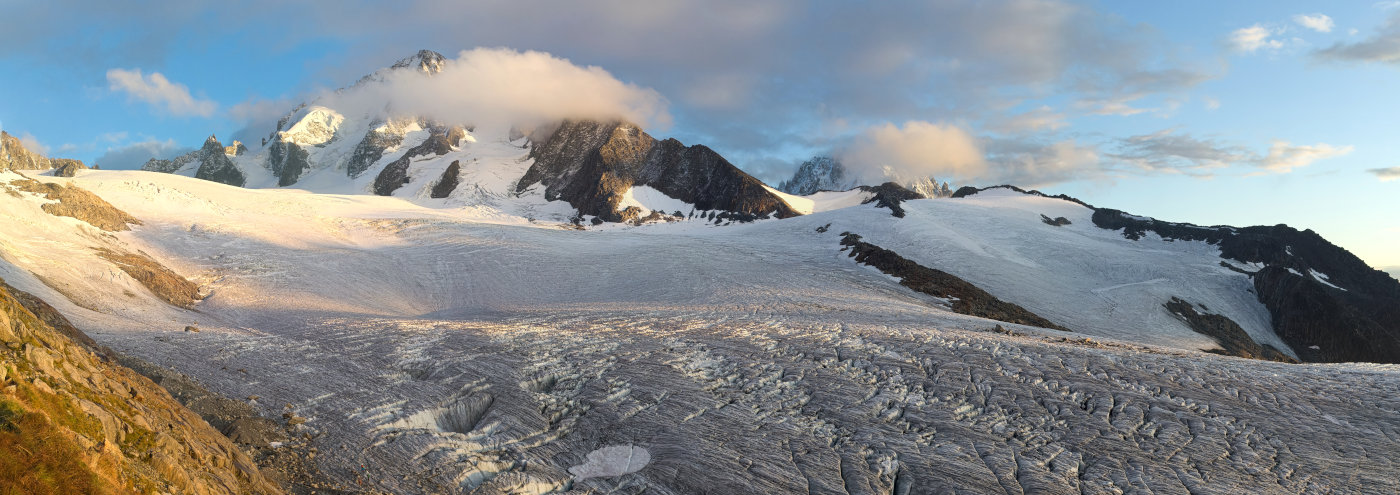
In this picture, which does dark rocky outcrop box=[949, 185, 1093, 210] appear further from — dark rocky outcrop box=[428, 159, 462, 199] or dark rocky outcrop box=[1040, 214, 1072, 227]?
dark rocky outcrop box=[428, 159, 462, 199]

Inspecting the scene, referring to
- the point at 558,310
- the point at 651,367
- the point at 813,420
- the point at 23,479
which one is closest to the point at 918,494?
the point at 813,420

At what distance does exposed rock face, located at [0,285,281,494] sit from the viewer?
20.2 ft

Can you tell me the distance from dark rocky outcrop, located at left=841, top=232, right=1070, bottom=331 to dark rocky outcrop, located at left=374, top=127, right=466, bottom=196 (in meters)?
136

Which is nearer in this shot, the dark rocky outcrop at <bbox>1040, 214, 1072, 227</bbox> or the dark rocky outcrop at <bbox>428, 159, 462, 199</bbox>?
the dark rocky outcrop at <bbox>1040, 214, 1072, 227</bbox>

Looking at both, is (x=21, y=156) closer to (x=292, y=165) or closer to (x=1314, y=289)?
(x=292, y=165)

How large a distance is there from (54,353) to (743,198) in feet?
390

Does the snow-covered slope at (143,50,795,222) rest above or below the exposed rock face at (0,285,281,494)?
above

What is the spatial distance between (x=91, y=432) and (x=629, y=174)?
134 meters

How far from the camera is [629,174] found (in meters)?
140

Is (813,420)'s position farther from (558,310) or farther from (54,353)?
(558,310)

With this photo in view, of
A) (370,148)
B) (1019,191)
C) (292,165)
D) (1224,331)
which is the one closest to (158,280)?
(1224,331)

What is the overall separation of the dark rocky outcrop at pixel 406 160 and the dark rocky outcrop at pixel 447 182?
12502 millimetres

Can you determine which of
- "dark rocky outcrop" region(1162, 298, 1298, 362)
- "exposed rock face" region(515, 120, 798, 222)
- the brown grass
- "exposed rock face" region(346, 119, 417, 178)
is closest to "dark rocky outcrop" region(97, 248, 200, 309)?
the brown grass

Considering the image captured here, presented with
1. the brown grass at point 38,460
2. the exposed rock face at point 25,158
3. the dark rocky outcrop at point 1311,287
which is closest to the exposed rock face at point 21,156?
the exposed rock face at point 25,158
